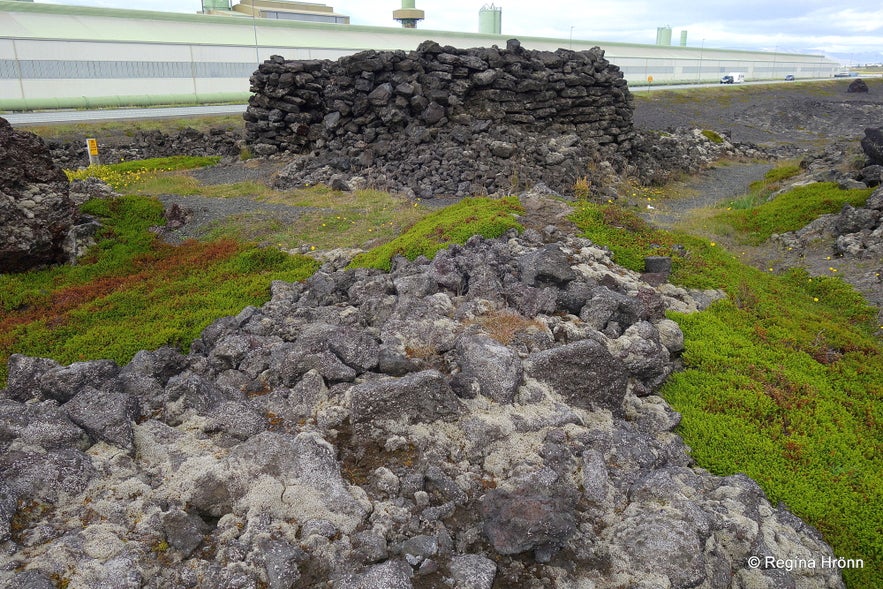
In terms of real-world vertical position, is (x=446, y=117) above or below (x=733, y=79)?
below

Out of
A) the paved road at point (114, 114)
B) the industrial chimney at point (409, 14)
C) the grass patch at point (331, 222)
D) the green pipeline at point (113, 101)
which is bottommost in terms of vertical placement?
the grass patch at point (331, 222)

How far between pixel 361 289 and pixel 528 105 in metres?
17.1

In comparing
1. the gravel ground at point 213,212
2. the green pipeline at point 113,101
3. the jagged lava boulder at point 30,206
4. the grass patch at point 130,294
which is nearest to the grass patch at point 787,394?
the grass patch at point 130,294

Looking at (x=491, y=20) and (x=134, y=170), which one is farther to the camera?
(x=491, y=20)

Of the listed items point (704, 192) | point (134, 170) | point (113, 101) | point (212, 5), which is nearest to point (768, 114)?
point (704, 192)

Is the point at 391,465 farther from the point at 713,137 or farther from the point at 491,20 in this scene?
the point at 491,20

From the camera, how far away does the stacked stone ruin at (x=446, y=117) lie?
2083cm

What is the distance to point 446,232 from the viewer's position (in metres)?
11.0

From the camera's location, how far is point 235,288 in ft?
35.1

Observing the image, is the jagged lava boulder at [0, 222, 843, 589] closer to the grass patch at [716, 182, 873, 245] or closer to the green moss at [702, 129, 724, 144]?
the grass patch at [716, 182, 873, 245]

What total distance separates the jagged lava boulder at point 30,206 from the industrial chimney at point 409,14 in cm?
5724

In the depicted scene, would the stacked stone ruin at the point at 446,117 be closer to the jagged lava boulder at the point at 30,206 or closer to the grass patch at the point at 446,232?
the grass patch at the point at 446,232

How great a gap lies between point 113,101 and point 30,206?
96.9ft

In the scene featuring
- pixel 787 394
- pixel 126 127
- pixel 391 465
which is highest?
pixel 126 127
